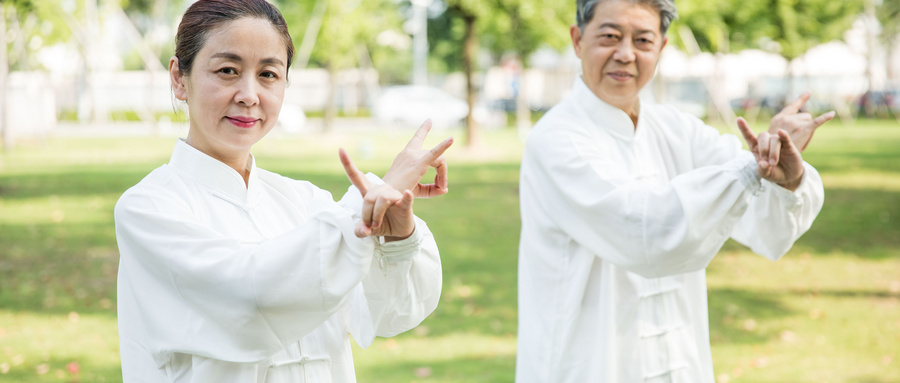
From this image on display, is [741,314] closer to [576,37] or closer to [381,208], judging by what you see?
[576,37]

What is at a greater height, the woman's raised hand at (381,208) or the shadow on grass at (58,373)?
the woman's raised hand at (381,208)

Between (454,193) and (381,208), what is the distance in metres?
12.3

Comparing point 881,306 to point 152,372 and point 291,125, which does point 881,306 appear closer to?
point 152,372

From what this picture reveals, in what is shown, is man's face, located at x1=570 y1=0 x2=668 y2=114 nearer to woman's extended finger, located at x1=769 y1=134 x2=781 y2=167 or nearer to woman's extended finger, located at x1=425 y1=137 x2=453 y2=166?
woman's extended finger, located at x1=769 y1=134 x2=781 y2=167

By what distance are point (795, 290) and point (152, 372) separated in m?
7.37

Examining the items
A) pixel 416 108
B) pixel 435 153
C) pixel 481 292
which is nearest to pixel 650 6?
pixel 435 153

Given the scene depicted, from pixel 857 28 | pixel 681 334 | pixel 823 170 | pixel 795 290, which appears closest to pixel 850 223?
pixel 795 290

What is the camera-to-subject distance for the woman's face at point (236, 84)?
206 cm

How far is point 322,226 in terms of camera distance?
6.12 ft

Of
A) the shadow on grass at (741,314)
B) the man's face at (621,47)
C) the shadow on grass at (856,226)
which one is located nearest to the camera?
the man's face at (621,47)

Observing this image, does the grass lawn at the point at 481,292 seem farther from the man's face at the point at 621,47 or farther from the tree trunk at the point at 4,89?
the tree trunk at the point at 4,89

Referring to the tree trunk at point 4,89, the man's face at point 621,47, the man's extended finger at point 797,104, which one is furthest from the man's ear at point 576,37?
the tree trunk at point 4,89

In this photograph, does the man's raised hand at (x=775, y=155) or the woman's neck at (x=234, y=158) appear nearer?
the woman's neck at (x=234, y=158)

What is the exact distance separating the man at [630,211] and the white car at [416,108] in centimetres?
2955
